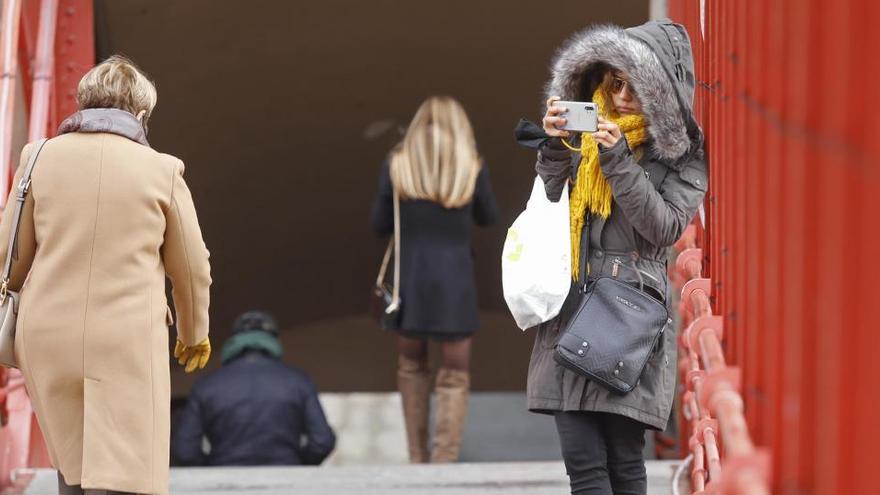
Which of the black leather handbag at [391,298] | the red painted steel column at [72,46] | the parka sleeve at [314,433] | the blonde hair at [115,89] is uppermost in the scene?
the red painted steel column at [72,46]

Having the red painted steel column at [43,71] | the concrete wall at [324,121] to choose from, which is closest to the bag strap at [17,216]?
the red painted steel column at [43,71]

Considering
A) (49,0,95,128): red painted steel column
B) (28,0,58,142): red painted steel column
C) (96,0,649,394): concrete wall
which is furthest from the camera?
(96,0,649,394): concrete wall

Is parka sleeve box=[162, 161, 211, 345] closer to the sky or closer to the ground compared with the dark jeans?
closer to the sky

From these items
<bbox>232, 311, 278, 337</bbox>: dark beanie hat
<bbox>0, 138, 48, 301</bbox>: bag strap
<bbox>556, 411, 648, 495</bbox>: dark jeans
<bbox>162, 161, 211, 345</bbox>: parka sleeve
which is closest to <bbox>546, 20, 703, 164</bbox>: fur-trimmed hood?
<bbox>556, 411, 648, 495</bbox>: dark jeans

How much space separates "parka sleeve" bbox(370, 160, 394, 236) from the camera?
265 inches

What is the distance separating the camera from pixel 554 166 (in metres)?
4.18

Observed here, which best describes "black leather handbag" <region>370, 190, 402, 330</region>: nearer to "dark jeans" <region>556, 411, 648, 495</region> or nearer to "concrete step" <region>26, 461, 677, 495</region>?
"concrete step" <region>26, 461, 677, 495</region>

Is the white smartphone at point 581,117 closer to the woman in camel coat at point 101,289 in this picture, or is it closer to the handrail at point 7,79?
the woman in camel coat at point 101,289

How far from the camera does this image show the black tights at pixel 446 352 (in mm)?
6695

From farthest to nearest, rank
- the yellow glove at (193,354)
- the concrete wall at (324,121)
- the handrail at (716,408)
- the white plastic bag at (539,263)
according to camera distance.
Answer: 1. the concrete wall at (324,121)
2. the yellow glove at (193,354)
3. the white plastic bag at (539,263)
4. the handrail at (716,408)

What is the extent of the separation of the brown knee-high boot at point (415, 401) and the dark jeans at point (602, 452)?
2686mm

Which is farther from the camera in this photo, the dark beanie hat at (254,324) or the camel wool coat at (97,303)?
the dark beanie hat at (254,324)

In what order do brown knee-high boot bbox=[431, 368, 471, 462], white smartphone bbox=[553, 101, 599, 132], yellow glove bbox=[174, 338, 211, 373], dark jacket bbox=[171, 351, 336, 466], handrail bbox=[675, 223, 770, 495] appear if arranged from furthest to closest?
brown knee-high boot bbox=[431, 368, 471, 462] → dark jacket bbox=[171, 351, 336, 466] → yellow glove bbox=[174, 338, 211, 373] → white smartphone bbox=[553, 101, 599, 132] → handrail bbox=[675, 223, 770, 495]

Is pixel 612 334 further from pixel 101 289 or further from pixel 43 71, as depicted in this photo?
pixel 43 71
